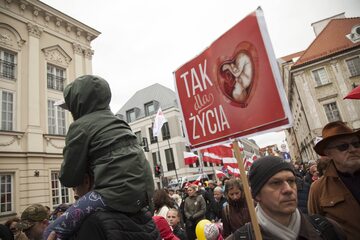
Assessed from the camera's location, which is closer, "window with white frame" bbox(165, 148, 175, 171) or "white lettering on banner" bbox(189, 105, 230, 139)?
"white lettering on banner" bbox(189, 105, 230, 139)

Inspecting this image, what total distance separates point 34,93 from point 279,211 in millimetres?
16013

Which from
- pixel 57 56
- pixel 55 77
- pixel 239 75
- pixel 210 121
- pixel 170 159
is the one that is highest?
pixel 57 56

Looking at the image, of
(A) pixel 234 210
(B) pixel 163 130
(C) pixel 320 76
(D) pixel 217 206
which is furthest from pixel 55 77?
(C) pixel 320 76

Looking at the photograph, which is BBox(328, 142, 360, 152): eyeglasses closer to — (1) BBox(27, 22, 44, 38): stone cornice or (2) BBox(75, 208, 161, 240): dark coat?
(2) BBox(75, 208, 161, 240): dark coat

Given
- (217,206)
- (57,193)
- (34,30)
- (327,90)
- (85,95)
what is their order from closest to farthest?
(85,95) < (217,206) < (57,193) < (34,30) < (327,90)

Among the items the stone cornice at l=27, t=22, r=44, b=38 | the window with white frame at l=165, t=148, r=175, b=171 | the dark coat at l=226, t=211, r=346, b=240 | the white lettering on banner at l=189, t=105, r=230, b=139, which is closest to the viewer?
the dark coat at l=226, t=211, r=346, b=240

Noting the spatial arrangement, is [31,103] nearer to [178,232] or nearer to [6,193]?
[6,193]

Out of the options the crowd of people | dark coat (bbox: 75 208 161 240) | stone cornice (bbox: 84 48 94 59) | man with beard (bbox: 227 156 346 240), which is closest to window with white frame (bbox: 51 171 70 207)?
stone cornice (bbox: 84 48 94 59)

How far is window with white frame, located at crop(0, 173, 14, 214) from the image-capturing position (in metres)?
12.4

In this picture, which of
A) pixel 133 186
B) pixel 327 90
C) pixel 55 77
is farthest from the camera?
pixel 327 90

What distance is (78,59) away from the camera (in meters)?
18.4

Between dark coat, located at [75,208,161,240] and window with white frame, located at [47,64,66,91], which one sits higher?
window with white frame, located at [47,64,66,91]

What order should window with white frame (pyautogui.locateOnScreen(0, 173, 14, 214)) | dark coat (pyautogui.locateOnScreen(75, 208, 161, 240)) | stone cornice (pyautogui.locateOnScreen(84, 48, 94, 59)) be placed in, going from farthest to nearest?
stone cornice (pyautogui.locateOnScreen(84, 48, 94, 59))
window with white frame (pyautogui.locateOnScreen(0, 173, 14, 214))
dark coat (pyautogui.locateOnScreen(75, 208, 161, 240))

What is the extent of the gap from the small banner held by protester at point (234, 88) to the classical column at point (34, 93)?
1401cm
